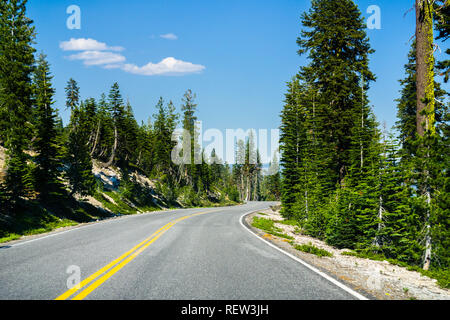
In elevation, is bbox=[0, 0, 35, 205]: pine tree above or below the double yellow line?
above

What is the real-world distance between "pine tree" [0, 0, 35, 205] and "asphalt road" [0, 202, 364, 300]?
30.7ft

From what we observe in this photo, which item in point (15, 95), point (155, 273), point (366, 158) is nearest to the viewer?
point (155, 273)

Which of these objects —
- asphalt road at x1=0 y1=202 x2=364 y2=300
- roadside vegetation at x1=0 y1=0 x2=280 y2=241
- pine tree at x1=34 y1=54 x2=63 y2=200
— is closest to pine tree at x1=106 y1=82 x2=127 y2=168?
roadside vegetation at x1=0 y1=0 x2=280 y2=241

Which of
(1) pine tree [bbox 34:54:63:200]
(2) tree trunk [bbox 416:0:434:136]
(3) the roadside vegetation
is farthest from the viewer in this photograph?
(1) pine tree [bbox 34:54:63:200]

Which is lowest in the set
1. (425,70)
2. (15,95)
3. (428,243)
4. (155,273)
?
(428,243)

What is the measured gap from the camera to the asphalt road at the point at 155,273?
4.47 meters

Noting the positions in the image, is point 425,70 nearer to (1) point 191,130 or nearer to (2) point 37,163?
(2) point 37,163

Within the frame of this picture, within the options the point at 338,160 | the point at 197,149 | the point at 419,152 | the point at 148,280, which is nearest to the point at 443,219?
the point at 419,152

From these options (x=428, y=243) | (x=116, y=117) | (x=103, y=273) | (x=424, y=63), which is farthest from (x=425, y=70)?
(x=116, y=117)

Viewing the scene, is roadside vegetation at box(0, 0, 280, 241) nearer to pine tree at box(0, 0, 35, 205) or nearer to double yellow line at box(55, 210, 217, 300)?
pine tree at box(0, 0, 35, 205)

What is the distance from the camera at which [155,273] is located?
18.6ft

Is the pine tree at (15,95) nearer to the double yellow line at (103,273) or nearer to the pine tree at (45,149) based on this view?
the pine tree at (45,149)

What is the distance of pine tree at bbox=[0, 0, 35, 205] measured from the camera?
53.0ft

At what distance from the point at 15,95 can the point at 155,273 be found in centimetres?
1910
